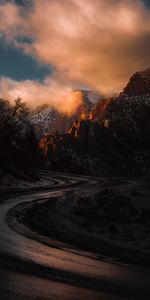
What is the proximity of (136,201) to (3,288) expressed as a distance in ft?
57.3

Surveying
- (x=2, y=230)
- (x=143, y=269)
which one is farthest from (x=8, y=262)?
(x=2, y=230)

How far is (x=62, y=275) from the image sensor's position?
727 centimetres

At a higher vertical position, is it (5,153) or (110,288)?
(5,153)

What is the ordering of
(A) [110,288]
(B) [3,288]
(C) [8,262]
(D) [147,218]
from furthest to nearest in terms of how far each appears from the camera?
(D) [147,218] < (C) [8,262] < (A) [110,288] < (B) [3,288]

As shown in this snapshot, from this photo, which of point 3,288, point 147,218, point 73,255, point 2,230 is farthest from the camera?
point 147,218

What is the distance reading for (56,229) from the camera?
47.6 ft

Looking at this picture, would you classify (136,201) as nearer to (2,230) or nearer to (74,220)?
(74,220)

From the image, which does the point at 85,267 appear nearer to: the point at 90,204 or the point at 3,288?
the point at 3,288

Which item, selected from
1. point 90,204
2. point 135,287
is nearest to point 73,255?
point 135,287

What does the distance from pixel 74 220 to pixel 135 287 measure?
1023cm

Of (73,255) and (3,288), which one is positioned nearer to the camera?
(3,288)

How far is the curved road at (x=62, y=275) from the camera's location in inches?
240

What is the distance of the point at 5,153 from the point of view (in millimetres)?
49625

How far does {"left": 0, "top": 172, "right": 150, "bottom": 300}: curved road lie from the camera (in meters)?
6.09
